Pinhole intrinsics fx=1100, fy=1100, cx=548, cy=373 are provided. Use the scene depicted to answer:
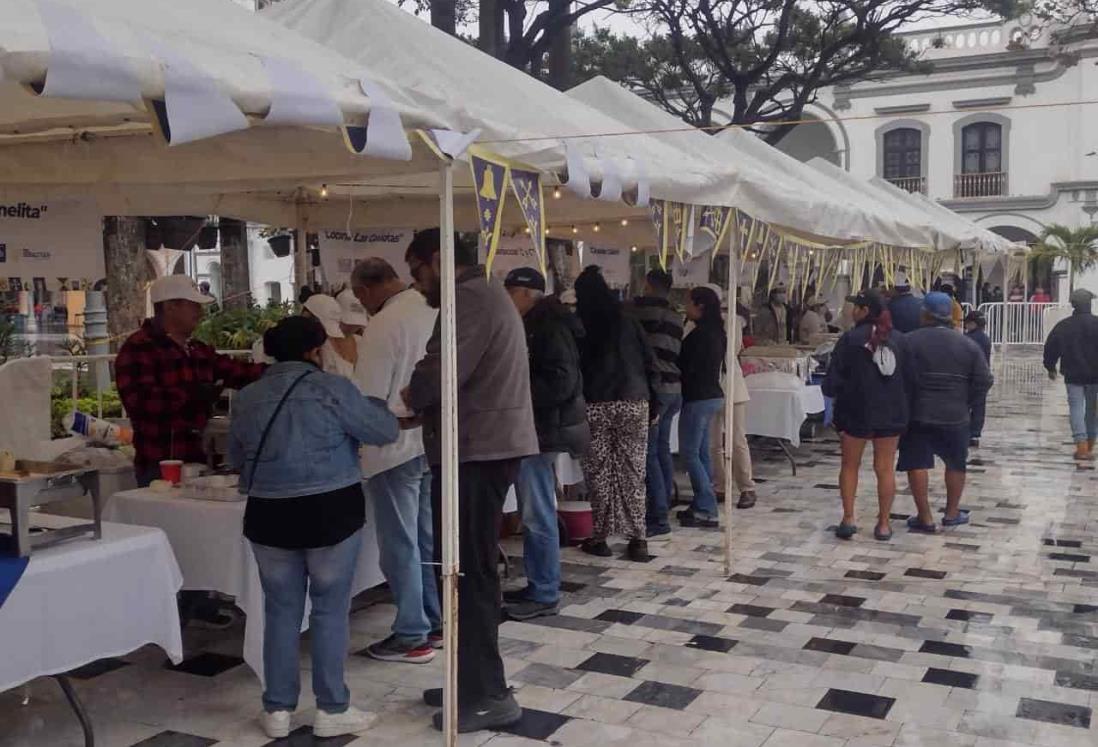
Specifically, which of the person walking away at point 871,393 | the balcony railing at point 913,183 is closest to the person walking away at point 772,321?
the person walking away at point 871,393

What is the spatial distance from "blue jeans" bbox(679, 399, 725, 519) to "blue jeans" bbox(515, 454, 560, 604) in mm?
2388

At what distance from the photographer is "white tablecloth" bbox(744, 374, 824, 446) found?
32.7ft

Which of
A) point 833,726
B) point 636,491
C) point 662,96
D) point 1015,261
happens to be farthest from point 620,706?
point 662,96

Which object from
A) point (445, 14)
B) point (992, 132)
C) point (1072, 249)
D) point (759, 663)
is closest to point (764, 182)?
point (759, 663)

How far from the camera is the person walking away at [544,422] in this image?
5.40 meters

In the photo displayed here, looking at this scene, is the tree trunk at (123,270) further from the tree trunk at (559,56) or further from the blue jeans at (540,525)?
the blue jeans at (540,525)

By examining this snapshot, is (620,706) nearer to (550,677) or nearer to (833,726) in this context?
(550,677)

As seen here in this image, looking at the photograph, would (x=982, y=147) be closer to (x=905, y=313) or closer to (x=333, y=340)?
(x=905, y=313)

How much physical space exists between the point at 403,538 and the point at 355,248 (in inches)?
157

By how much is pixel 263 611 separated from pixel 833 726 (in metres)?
2.22

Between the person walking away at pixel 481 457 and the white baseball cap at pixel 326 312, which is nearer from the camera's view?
the person walking away at pixel 481 457

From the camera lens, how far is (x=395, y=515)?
15.4 ft

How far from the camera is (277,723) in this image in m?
3.98

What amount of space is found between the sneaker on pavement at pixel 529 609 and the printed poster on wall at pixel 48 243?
103 inches
